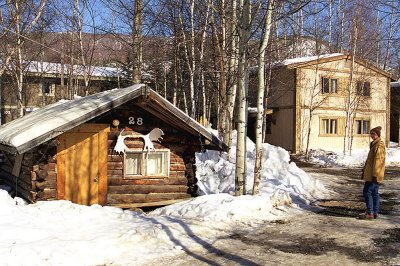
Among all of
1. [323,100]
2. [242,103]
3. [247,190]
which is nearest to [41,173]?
[242,103]

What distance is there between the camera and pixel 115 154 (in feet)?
34.7

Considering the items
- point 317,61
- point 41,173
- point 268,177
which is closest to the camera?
point 41,173

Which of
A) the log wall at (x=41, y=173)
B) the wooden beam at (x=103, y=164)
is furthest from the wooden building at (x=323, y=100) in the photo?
the log wall at (x=41, y=173)

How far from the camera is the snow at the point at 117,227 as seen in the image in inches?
256

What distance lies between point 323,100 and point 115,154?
64.1 feet

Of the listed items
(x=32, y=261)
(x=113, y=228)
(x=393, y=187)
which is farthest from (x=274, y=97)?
(x=32, y=261)

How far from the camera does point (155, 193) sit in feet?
36.0

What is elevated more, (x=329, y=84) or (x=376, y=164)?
(x=329, y=84)

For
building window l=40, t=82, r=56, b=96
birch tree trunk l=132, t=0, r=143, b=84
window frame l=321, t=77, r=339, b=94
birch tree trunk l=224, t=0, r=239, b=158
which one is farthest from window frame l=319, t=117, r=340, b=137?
building window l=40, t=82, r=56, b=96

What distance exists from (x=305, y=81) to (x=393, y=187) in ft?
46.0

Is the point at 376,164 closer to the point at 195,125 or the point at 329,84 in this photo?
the point at 195,125

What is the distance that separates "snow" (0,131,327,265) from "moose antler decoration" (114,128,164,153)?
1.61 meters

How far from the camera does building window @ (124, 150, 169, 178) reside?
1077 centimetres

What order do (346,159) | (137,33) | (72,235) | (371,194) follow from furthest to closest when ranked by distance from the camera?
(346,159) < (137,33) < (371,194) < (72,235)
